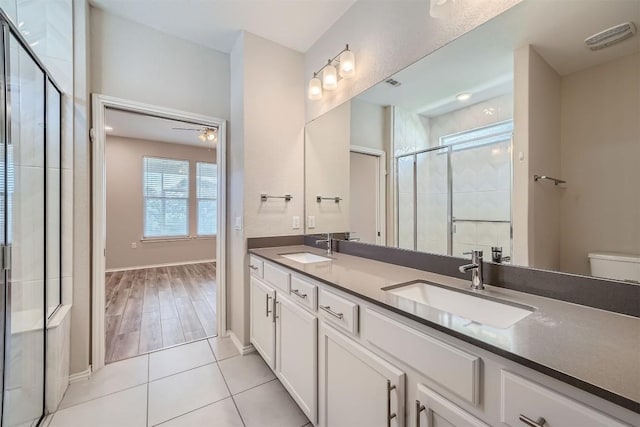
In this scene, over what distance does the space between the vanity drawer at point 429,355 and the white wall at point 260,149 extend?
1512 millimetres

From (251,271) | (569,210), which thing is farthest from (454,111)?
(251,271)

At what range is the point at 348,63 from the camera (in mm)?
1955

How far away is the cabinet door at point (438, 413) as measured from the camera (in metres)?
0.73

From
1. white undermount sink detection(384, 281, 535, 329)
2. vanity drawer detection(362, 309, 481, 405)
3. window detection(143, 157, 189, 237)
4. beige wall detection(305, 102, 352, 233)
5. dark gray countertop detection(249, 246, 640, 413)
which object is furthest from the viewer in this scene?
window detection(143, 157, 189, 237)

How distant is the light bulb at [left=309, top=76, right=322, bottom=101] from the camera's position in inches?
89.3

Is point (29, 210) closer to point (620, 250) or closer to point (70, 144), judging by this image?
point (70, 144)

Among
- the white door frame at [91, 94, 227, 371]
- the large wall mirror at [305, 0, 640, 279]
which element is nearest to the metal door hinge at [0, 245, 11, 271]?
the white door frame at [91, 94, 227, 371]

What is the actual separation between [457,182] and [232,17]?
6.85 ft

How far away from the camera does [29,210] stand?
1.54 m

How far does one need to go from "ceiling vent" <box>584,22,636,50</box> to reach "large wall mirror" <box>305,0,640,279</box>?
0.05 feet

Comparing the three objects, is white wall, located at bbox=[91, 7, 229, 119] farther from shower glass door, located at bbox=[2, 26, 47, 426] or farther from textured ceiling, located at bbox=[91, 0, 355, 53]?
shower glass door, located at bbox=[2, 26, 47, 426]

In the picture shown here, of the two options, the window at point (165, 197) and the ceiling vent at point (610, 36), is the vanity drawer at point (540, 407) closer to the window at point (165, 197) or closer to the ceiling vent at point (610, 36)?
the ceiling vent at point (610, 36)

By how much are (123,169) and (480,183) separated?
621cm

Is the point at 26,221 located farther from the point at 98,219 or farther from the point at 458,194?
the point at 458,194
